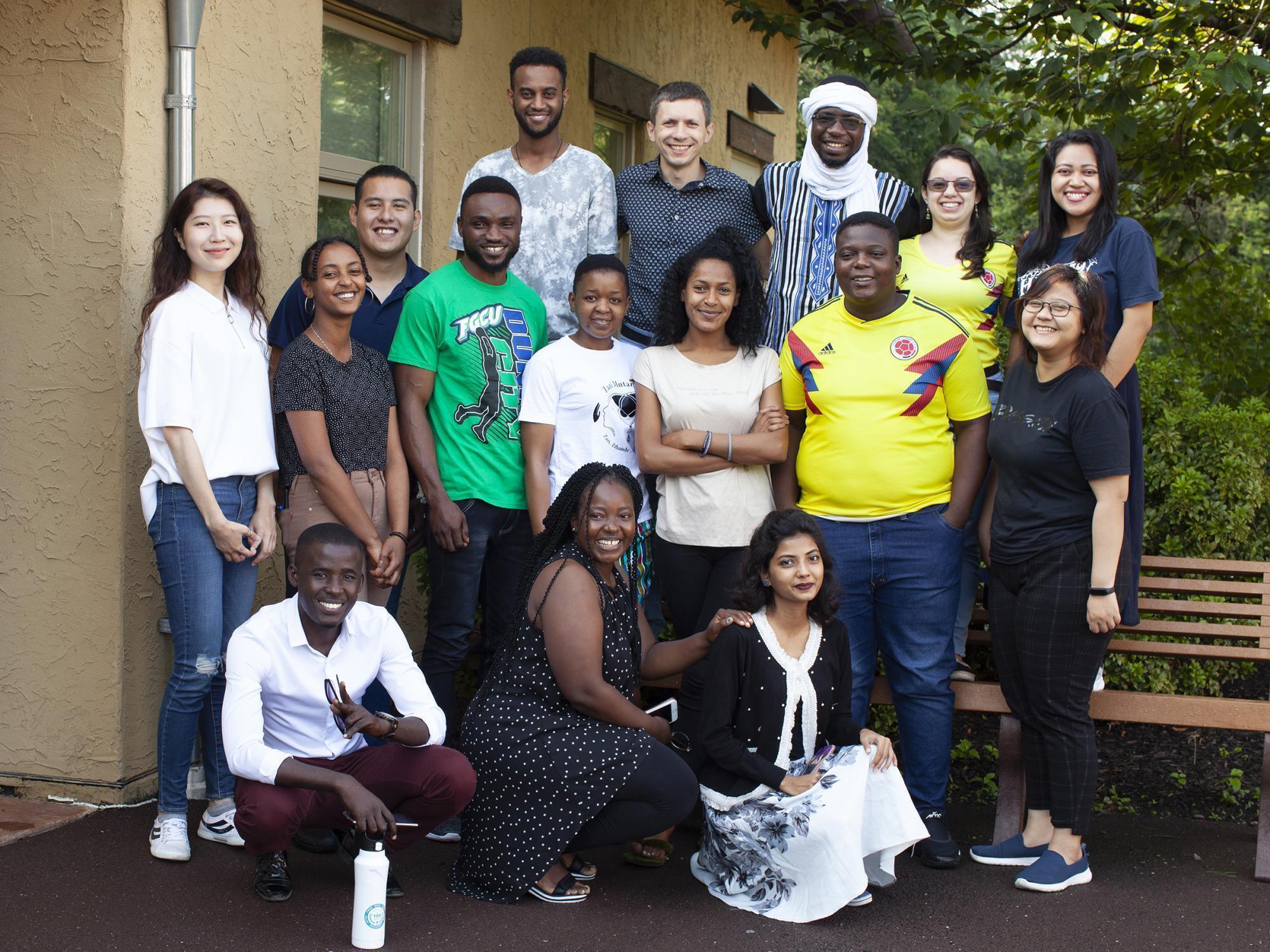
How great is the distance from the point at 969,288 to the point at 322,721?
102 inches

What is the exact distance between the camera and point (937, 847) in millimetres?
4316

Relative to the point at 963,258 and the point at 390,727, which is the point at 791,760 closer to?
the point at 390,727

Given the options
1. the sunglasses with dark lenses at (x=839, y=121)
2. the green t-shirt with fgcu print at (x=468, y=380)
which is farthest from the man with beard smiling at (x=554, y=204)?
the sunglasses with dark lenses at (x=839, y=121)

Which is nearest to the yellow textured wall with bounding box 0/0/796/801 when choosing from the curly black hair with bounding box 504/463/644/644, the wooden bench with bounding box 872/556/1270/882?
the curly black hair with bounding box 504/463/644/644

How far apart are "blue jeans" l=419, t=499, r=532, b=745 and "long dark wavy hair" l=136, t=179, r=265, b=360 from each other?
3.13 feet

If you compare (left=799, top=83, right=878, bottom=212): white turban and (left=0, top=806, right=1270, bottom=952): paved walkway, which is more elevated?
(left=799, top=83, right=878, bottom=212): white turban

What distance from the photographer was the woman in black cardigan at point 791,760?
3.79 m

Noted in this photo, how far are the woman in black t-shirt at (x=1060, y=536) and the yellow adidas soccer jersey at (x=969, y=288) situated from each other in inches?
12.0

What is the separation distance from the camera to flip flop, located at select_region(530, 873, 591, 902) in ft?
12.7

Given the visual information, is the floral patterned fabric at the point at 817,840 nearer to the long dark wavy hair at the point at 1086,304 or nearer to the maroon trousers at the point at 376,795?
Answer: the maroon trousers at the point at 376,795

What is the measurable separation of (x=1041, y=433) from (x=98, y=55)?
3.30 metres

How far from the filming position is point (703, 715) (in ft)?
13.0

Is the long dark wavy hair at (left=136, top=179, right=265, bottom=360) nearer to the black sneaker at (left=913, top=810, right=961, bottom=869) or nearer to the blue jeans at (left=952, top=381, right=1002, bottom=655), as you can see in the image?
the blue jeans at (left=952, top=381, right=1002, bottom=655)

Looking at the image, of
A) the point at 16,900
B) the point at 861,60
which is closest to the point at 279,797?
the point at 16,900
